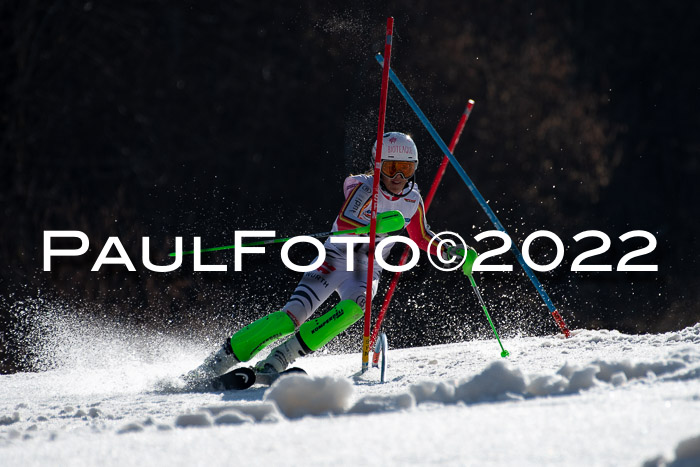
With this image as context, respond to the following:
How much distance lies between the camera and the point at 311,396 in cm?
282

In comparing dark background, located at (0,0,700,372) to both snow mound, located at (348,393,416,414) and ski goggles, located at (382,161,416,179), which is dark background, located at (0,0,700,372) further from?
snow mound, located at (348,393,416,414)

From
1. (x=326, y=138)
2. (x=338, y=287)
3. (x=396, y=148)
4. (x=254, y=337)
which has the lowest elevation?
(x=254, y=337)

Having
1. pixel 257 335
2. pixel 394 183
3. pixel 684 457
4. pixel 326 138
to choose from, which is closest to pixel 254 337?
pixel 257 335

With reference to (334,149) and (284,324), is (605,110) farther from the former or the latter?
(284,324)

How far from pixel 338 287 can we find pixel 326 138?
14496mm

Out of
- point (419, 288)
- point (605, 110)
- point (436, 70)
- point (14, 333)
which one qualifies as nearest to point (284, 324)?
point (14, 333)

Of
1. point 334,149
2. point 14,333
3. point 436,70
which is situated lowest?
point 14,333

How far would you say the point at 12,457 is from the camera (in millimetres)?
2145

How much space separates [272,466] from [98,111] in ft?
59.8

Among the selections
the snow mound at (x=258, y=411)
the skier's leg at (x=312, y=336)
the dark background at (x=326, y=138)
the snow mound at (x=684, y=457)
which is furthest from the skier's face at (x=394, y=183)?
the dark background at (x=326, y=138)

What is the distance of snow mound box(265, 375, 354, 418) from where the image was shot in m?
2.79

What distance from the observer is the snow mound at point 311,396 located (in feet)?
9.14

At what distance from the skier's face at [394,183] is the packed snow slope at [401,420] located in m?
1.05

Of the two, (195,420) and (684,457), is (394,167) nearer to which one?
(195,420)
